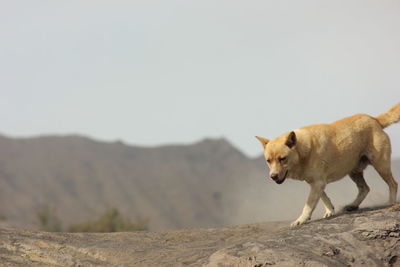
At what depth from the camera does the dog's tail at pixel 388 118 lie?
1134 cm

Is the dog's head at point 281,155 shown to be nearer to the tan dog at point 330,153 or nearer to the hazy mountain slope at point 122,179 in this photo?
the tan dog at point 330,153

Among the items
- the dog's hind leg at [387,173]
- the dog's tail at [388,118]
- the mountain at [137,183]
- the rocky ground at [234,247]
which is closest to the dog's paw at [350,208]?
the rocky ground at [234,247]

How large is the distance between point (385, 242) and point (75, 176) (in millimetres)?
76415

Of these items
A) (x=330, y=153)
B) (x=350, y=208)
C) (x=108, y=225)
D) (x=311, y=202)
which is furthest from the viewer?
(x=108, y=225)

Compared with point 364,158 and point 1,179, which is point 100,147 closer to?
point 1,179

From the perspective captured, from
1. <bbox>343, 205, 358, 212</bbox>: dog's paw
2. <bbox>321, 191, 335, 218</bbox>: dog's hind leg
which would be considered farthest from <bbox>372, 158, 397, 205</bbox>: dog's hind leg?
<bbox>321, 191, 335, 218</bbox>: dog's hind leg

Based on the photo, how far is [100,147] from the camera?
95812 millimetres

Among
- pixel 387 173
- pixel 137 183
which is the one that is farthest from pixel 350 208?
pixel 137 183

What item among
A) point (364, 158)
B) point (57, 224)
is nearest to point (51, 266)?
point (364, 158)

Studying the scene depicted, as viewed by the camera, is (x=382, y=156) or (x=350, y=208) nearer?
(x=382, y=156)

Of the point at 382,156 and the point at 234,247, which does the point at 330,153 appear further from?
the point at 234,247

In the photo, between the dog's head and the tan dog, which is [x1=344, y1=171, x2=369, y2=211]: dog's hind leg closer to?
the tan dog

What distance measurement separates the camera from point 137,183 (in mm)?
84438

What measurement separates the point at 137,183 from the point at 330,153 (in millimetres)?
75046
